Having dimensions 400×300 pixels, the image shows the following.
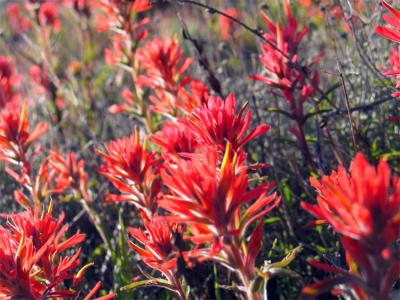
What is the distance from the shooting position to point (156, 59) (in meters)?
1.80

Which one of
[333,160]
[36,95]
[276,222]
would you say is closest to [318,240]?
[276,222]

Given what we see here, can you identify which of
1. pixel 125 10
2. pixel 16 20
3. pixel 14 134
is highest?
pixel 125 10

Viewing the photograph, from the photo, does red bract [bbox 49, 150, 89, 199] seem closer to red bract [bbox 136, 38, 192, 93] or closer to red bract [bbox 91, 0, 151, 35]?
red bract [bbox 136, 38, 192, 93]

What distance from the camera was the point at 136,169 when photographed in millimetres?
1339

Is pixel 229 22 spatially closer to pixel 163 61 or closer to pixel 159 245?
pixel 163 61

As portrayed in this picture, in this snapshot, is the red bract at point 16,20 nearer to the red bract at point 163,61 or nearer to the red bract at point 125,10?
the red bract at point 125,10

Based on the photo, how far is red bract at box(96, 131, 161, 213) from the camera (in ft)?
4.36

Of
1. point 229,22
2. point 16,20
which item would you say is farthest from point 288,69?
point 16,20

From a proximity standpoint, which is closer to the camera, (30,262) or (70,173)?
(30,262)

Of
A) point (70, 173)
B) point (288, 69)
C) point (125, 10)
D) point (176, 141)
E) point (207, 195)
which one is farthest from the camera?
point (125, 10)

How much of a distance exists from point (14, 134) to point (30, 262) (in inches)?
29.3

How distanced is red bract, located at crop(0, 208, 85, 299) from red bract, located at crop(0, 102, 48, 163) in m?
0.52

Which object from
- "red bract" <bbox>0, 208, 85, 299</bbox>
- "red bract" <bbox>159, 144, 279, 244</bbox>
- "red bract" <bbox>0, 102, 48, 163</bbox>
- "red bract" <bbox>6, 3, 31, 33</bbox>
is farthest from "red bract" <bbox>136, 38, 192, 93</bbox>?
"red bract" <bbox>6, 3, 31, 33</bbox>

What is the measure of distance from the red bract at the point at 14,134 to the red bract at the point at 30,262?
52 cm
